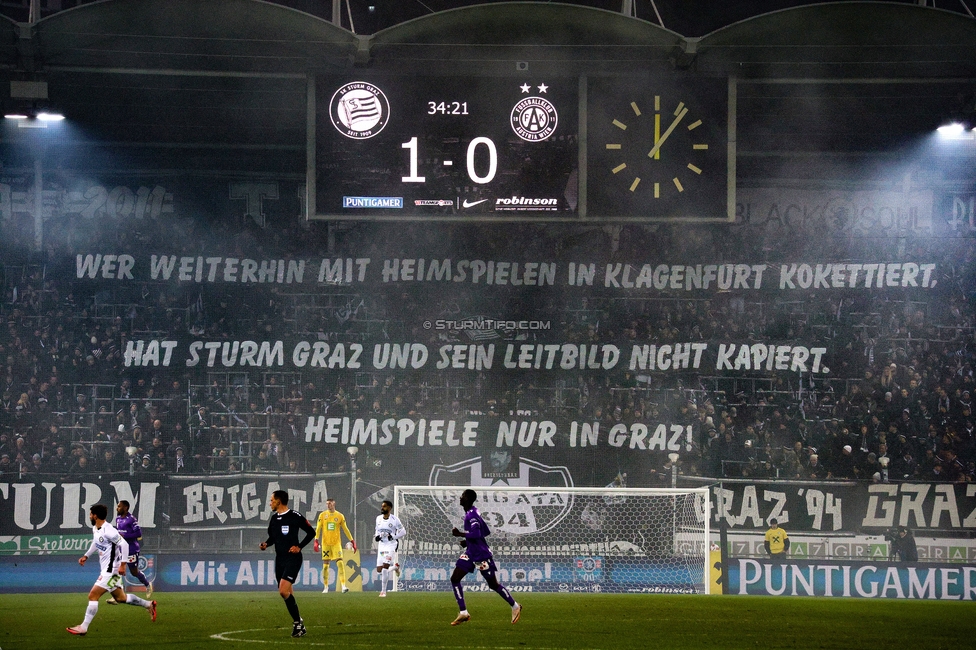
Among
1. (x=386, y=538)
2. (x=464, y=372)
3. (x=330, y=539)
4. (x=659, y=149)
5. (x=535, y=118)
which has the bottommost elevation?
(x=330, y=539)

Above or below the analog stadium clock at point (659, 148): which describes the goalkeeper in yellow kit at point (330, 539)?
below

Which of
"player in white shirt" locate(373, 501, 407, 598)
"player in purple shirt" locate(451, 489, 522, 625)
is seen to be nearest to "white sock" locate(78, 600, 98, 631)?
"player in purple shirt" locate(451, 489, 522, 625)

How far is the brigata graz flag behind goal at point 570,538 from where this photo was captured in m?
19.9

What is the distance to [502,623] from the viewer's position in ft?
42.3

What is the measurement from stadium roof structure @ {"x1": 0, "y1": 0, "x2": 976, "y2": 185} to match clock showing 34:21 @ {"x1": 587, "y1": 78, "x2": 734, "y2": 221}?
49 cm

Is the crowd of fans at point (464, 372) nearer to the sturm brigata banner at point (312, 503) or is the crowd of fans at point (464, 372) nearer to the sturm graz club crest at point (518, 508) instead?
the sturm brigata banner at point (312, 503)

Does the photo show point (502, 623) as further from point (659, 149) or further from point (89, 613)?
point (659, 149)

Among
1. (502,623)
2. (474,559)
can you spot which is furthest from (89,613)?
(502,623)

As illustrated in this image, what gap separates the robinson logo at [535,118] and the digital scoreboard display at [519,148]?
14mm

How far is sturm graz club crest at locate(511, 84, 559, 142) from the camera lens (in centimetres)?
1523

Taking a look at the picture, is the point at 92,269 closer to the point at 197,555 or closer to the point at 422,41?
the point at 197,555

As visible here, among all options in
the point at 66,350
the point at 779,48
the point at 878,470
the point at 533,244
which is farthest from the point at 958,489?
the point at 66,350

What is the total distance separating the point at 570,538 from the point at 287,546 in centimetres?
1014

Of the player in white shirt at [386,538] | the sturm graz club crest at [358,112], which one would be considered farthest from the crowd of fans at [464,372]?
the sturm graz club crest at [358,112]
